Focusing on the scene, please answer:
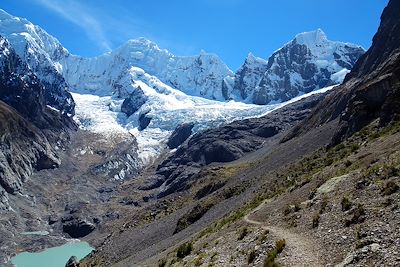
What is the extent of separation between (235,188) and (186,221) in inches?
384

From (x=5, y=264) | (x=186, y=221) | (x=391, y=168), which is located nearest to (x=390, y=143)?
(x=391, y=168)

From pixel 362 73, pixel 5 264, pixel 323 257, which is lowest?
pixel 323 257

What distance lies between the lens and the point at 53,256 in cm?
16200

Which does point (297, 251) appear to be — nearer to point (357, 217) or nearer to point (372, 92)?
point (357, 217)

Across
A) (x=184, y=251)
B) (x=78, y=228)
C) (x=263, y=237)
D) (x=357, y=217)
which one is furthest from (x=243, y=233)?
(x=78, y=228)

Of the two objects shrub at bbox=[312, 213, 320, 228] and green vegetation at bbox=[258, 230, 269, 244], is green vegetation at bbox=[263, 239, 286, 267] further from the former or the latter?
green vegetation at bbox=[258, 230, 269, 244]

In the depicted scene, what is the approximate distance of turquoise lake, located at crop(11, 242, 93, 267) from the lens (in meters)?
150

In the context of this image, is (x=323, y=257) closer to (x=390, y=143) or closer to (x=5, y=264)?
(x=390, y=143)

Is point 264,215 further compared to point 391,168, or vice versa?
point 264,215

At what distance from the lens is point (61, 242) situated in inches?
7028

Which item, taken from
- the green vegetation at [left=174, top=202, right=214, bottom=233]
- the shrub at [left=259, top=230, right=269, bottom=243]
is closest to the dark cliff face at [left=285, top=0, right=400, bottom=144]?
the shrub at [left=259, top=230, right=269, bottom=243]

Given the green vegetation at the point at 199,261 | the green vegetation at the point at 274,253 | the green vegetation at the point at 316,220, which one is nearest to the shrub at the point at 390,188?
the green vegetation at the point at 316,220

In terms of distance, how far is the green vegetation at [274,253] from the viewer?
2469 cm

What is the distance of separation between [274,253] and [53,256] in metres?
149
